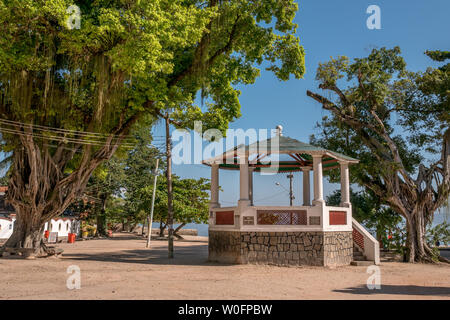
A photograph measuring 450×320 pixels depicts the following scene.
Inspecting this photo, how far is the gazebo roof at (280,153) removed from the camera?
15.1 m

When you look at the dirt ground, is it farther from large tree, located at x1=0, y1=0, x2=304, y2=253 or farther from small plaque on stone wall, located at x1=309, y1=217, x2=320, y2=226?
large tree, located at x1=0, y1=0, x2=304, y2=253

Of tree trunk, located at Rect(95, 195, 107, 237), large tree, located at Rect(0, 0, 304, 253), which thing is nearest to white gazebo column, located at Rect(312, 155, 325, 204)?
large tree, located at Rect(0, 0, 304, 253)

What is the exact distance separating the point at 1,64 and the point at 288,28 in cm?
1225

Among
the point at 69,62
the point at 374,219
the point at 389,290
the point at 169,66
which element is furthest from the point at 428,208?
the point at 69,62

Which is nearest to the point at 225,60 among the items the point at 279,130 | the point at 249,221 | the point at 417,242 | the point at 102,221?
the point at 279,130

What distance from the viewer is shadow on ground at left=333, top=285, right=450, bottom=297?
30.1 feet

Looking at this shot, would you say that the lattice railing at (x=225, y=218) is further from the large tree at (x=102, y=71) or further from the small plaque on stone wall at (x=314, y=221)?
the large tree at (x=102, y=71)

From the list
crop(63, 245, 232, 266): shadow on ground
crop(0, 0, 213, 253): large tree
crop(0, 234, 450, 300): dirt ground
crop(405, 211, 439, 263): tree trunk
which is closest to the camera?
Answer: crop(0, 234, 450, 300): dirt ground

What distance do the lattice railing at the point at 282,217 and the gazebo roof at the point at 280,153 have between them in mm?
2343

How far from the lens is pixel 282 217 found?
1470 cm

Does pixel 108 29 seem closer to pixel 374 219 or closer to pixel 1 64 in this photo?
pixel 1 64

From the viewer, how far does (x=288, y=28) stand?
1798 centimetres

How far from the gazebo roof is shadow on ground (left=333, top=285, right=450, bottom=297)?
617 cm

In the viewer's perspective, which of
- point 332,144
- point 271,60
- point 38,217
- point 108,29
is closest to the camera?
point 108,29
